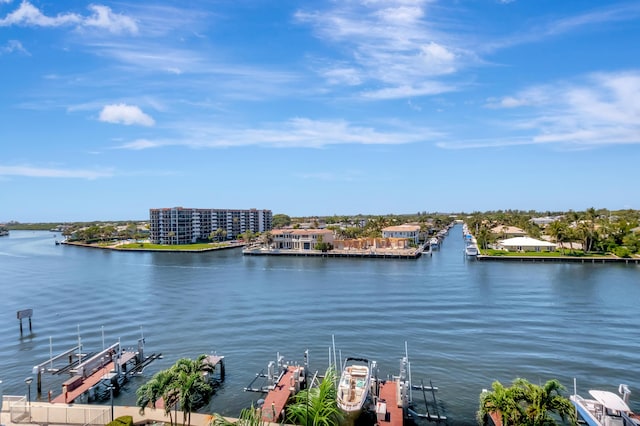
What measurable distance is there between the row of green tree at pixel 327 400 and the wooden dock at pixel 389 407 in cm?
343

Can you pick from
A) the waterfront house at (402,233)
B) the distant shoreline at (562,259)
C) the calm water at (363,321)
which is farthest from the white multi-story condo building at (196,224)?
the distant shoreline at (562,259)

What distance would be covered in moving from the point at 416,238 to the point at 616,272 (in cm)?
4780

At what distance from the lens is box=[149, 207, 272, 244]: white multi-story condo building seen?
117 m

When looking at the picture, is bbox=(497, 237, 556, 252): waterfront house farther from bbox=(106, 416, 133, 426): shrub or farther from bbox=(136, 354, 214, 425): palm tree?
bbox=(106, 416, 133, 426): shrub

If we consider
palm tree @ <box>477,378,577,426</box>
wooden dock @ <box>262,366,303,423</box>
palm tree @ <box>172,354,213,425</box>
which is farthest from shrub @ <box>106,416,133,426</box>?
palm tree @ <box>477,378,577,426</box>

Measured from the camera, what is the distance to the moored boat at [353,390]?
672 inches

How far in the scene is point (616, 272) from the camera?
193 feet

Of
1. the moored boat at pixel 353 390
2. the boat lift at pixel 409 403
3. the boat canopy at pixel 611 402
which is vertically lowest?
the boat lift at pixel 409 403

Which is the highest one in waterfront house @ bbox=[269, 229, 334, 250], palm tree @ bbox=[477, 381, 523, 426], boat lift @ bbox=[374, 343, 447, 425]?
waterfront house @ bbox=[269, 229, 334, 250]

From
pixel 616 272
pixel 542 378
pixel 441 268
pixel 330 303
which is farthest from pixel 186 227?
pixel 542 378

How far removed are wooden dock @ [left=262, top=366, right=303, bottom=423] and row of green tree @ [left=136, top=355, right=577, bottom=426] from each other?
1.21 m

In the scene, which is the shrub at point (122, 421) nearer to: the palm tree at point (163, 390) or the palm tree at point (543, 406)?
the palm tree at point (163, 390)

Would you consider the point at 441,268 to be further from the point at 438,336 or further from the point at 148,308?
the point at 148,308

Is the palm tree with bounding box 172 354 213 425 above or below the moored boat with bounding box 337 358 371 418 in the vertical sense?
above
